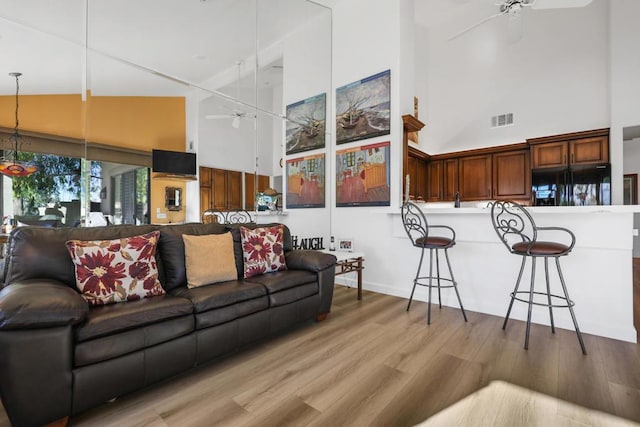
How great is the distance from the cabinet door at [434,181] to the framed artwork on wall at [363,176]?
11.2 ft

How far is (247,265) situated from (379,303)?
65.2 inches

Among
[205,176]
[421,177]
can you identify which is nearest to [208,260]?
[205,176]

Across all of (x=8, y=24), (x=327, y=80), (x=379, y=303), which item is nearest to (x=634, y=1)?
(x=327, y=80)

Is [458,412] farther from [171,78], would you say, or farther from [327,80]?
[327,80]

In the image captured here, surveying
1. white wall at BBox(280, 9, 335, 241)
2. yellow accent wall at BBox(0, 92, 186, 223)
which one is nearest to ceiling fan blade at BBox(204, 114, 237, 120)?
yellow accent wall at BBox(0, 92, 186, 223)

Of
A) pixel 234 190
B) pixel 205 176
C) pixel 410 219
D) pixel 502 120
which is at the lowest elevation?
pixel 410 219

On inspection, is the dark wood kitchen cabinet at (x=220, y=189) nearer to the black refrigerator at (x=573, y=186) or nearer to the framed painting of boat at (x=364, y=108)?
the framed painting of boat at (x=364, y=108)

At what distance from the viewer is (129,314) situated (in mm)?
1667

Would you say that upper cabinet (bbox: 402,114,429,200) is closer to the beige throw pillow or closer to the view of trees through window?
the beige throw pillow

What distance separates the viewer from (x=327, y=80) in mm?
4656

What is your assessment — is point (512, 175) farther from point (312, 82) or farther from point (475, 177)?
point (312, 82)

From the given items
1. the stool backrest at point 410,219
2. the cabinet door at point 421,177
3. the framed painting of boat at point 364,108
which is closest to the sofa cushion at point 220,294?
the stool backrest at point 410,219

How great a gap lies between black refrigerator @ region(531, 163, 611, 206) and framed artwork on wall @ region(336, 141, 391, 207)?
3.78 meters

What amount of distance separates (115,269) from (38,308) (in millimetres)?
612
